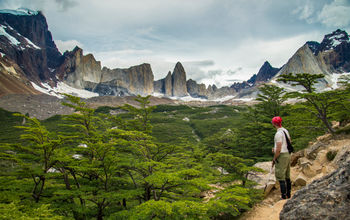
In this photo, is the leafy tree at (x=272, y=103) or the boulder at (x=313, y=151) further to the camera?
the leafy tree at (x=272, y=103)

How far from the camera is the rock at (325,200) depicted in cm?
340

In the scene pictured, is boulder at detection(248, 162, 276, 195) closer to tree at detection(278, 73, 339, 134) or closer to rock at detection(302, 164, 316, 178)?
rock at detection(302, 164, 316, 178)

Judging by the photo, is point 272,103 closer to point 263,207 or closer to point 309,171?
point 309,171

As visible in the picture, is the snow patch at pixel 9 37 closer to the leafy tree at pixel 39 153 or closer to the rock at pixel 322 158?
the leafy tree at pixel 39 153

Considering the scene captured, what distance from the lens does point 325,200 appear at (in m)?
3.66

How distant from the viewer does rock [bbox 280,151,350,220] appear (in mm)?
3398

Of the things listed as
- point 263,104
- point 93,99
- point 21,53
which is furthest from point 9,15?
point 263,104

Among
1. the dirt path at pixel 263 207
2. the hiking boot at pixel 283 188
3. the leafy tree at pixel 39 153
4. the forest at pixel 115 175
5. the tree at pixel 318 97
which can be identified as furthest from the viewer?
the tree at pixel 318 97

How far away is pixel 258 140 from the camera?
24.1m

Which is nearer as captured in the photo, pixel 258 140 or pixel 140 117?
pixel 140 117

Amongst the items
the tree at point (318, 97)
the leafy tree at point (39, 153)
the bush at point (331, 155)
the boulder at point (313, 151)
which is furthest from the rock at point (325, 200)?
the tree at point (318, 97)

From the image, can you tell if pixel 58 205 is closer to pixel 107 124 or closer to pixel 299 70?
pixel 107 124

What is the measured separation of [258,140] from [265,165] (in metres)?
9.18

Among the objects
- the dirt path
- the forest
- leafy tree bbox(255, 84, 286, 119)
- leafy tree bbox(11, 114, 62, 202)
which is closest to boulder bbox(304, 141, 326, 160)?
the forest
